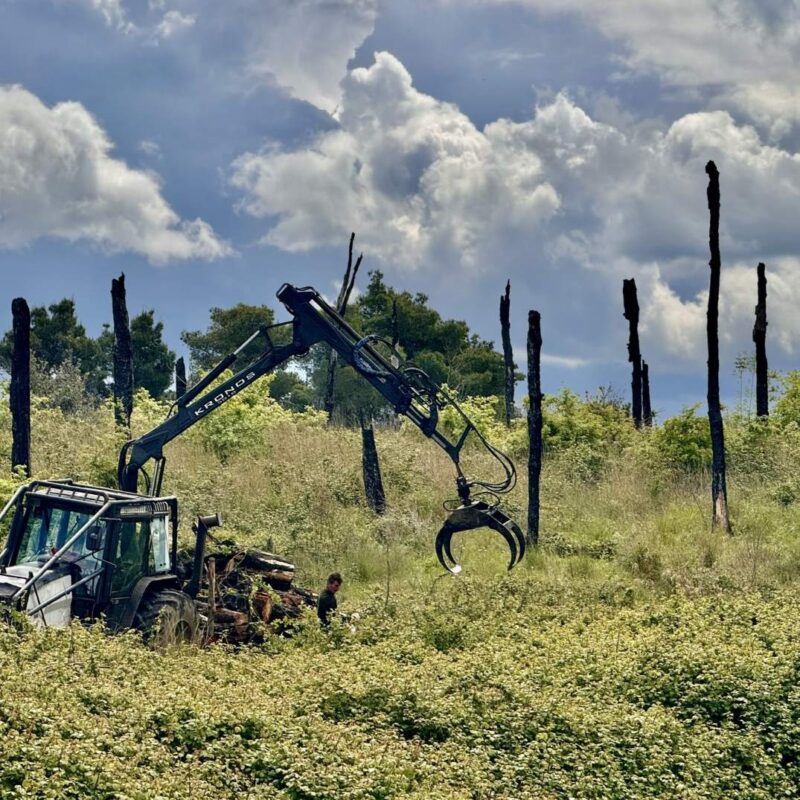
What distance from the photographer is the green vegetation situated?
10.5 m

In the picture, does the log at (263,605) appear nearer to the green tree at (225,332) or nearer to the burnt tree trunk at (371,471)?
the burnt tree trunk at (371,471)

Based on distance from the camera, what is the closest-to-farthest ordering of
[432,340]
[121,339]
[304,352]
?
[304,352]
[121,339]
[432,340]

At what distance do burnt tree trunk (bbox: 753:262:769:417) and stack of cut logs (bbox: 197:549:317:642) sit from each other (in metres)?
25.4

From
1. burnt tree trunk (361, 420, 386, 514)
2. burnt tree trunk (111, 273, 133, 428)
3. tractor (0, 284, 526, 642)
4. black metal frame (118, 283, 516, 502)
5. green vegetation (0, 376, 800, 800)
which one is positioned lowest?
green vegetation (0, 376, 800, 800)

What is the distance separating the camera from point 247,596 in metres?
18.4

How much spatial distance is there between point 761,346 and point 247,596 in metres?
27.9

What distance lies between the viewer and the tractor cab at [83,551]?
15289 mm

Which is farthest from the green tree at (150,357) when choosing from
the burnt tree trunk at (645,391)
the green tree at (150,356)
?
the burnt tree trunk at (645,391)

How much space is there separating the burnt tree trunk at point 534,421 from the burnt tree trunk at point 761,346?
669 inches

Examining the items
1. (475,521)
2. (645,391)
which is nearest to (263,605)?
(475,521)

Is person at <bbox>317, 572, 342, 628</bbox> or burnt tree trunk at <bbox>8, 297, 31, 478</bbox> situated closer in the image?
person at <bbox>317, 572, 342, 628</bbox>

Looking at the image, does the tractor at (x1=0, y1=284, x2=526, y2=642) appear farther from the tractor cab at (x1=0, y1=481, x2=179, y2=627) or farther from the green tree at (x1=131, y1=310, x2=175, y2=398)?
the green tree at (x1=131, y1=310, x2=175, y2=398)

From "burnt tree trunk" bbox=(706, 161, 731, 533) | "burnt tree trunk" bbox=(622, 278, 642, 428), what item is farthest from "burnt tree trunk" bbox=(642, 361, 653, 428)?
"burnt tree trunk" bbox=(706, 161, 731, 533)

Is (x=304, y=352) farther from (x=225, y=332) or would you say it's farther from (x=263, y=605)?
(x=225, y=332)
